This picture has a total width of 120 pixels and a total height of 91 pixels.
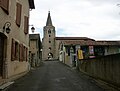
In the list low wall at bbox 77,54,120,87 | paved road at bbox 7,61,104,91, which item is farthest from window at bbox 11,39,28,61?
low wall at bbox 77,54,120,87

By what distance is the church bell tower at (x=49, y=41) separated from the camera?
106 meters

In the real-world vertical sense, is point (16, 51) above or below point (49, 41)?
below

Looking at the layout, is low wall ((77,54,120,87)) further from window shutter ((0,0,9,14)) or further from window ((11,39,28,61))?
window shutter ((0,0,9,14))

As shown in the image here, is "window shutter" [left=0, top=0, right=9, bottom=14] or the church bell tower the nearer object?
"window shutter" [left=0, top=0, right=9, bottom=14]

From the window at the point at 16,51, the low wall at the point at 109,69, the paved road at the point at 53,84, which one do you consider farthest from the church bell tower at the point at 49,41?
the low wall at the point at 109,69

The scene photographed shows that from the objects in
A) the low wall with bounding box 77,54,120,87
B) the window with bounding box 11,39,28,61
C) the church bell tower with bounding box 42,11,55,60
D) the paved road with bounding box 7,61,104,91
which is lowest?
the paved road with bounding box 7,61,104,91

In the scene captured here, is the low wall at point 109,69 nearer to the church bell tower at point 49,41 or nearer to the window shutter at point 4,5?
the window shutter at point 4,5

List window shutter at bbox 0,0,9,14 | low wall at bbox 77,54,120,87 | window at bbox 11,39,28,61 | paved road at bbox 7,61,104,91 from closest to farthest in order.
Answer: paved road at bbox 7,61,104,91
low wall at bbox 77,54,120,87
window shutter at bbox 0,0,9,14
window at bbox 11,39,28,61

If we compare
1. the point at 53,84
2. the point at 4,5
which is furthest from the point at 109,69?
the point at 4,5

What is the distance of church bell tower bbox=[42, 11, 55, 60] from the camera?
10638cm

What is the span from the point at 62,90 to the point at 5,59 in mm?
4950

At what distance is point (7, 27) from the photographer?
1425 cm

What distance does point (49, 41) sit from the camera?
360 ft

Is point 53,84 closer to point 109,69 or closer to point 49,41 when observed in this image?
point 109,69
